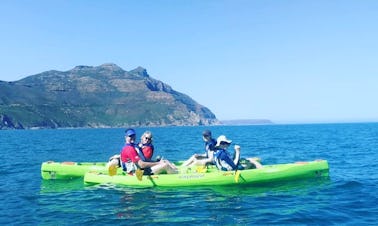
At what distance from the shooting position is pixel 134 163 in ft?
57.3

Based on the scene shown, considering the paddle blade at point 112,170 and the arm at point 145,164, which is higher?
the arm at point 145,164

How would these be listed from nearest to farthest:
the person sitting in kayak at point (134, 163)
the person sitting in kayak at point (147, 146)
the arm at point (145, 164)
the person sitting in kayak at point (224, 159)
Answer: the person sitting in kayak at point (134, 163) → the person sitting in kayak at point (224, 159) → the arm at point (145, 164) → the person sitting in kayak at point (147, 146)

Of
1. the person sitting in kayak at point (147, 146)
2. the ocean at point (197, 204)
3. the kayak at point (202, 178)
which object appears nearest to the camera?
the ocean at point (197, 204)

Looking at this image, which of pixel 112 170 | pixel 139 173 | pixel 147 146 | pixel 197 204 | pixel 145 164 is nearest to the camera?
pixel 197 204

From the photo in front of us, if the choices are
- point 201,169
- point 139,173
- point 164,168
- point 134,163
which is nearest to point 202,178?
point 201,169

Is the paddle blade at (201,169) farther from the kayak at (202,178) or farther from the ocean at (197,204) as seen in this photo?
the ocean at (197,204)

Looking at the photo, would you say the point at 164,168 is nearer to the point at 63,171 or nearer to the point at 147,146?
the point at 147,146

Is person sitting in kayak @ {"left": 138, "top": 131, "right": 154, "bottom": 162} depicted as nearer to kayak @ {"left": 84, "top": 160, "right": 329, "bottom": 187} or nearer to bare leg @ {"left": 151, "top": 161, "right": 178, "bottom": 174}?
bare leg @ {"left": 151, "top": 161, "right": 178, "bottom": 174}

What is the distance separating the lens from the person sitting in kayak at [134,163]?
55.6ft

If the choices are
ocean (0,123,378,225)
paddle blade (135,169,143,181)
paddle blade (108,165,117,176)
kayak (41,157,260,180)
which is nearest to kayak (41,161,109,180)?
kayak (41,157,260,180)

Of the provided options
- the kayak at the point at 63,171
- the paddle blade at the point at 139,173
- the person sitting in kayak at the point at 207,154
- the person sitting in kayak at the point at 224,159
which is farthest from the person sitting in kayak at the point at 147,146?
the kayak at the point at 63,171

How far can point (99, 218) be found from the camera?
12117 mm

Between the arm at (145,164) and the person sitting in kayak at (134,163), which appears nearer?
the person sitting in kayak at (134,163)

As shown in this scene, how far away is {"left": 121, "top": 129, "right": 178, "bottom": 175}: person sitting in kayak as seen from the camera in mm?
Result: 16938
